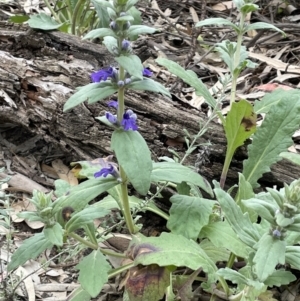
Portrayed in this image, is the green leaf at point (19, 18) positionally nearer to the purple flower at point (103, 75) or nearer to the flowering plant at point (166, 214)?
the flowering plant at point (166, 214)

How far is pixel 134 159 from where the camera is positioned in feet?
5.49

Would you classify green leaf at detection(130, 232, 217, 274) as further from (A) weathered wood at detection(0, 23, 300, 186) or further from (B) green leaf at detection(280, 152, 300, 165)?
(B) green leaf at detection(280, 152, 300, 165)

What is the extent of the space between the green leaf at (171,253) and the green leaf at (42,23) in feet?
5.83

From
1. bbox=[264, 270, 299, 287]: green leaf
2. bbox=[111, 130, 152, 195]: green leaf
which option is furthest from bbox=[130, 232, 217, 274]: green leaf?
bbox=[111, 130, 152, 195]: green leaf

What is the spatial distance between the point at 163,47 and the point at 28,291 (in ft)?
8.32

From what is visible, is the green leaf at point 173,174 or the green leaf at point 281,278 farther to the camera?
the green leaf at point 173,174

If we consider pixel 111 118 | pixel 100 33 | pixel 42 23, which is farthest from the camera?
pixel 42 23

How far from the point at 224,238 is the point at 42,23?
1.98 m

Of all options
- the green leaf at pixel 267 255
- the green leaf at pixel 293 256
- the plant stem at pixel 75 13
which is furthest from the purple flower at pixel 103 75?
the plant stem at pixel 75 13

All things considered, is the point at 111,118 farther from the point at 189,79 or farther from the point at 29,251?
the point at 189,79

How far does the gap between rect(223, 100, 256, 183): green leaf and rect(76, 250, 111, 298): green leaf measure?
834 millimetres

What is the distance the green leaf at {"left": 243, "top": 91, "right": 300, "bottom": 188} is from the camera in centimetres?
230

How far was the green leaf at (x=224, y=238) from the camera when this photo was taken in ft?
6.55

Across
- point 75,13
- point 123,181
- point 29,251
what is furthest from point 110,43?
point 75,13
